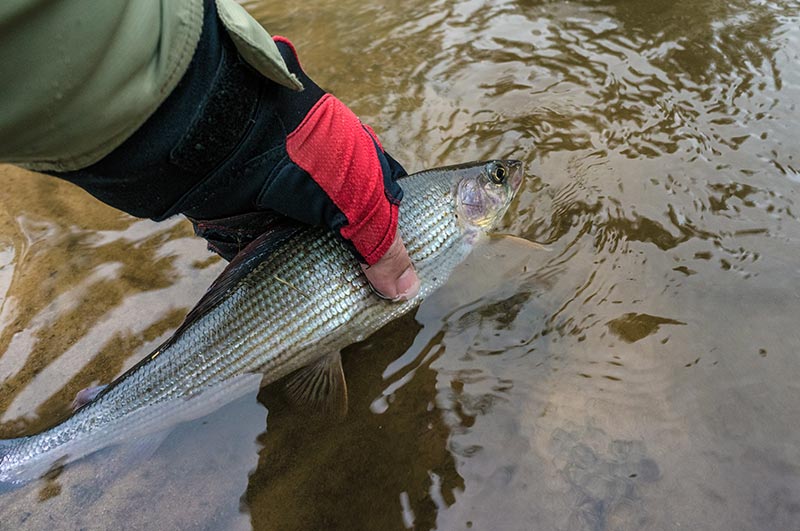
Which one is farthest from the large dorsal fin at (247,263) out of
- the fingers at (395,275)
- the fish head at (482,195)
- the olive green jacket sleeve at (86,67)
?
the olive green jacket sleeve at (86,67)

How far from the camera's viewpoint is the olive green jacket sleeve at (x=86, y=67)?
128 cm

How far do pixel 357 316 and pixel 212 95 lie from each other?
51.6 inches

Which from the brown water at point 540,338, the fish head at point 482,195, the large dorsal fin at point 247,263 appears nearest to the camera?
the brown water at point 540,338

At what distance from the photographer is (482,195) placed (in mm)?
3010

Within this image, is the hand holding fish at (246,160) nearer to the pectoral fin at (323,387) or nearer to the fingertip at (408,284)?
the fingertip at (408,284)

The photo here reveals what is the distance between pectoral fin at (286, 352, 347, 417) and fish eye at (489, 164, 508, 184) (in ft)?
4.31

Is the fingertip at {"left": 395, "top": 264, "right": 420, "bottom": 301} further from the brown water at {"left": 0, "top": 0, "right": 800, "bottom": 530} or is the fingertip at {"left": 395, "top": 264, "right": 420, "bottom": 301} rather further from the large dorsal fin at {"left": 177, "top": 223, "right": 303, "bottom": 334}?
the large dorsal fin at {"left": 177, "top": 223, "right": 303, "bottom": 334}

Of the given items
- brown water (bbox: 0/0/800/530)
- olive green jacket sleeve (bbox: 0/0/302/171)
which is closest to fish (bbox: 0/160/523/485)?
brown water (bbox: 0/0/800/530)

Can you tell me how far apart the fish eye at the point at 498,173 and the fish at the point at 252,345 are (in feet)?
1.67

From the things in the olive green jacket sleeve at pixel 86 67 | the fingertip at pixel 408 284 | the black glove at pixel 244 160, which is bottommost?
the fingertip at pixel 408 284

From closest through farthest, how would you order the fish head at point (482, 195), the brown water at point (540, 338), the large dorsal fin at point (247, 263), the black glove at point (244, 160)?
the black glove at point (244, 160) → the brown water at point (540, 338) → the large dorsal fin at point (247, 263) → the fish head at point (482, 195)

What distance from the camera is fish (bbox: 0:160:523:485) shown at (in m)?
2.46

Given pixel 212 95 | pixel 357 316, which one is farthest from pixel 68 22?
pixel 357 316

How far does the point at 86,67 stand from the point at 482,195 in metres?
2.07
